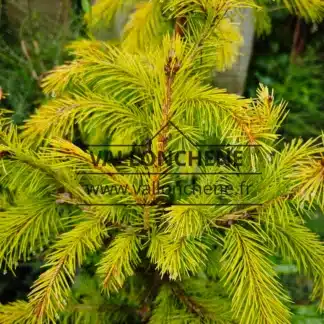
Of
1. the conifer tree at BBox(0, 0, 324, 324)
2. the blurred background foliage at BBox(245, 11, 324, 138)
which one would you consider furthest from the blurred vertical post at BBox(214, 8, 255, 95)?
the conifer tree at BBox(0, 0, 324, 324)

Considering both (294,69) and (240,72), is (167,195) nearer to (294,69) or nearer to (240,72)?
(240,72)

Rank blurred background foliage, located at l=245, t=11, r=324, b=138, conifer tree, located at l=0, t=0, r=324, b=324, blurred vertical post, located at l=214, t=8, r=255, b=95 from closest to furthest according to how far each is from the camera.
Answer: conifer tree, located at l=0, t=0, r=324, b=324
blurred vertical post, located at l=214, t=8, r=255, b=95
blurred background foliage, located at l=245, t=11, r=324, b=138

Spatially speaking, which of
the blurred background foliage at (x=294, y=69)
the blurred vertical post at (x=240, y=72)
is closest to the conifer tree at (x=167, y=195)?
the blurred vertical post at (x=240, y=72)

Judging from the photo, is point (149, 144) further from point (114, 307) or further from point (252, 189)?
point (114, 307)

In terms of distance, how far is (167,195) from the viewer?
952 millimetres

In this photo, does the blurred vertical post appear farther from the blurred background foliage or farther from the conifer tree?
the conifer tree

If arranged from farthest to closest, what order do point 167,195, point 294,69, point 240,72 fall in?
point 294,69
point 240,72
point 167,195

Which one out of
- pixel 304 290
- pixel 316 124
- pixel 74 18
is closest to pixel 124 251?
pixel 304 290

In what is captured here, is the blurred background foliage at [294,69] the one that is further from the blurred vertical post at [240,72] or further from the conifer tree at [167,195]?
the conifer tree at [167,195]

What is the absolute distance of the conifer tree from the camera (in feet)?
2.85

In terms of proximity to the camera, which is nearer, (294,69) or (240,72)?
(240,72)

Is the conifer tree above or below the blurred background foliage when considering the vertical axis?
above

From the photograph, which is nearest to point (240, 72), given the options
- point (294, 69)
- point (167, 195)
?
point (294, 69)

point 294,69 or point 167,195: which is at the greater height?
point 167,195
